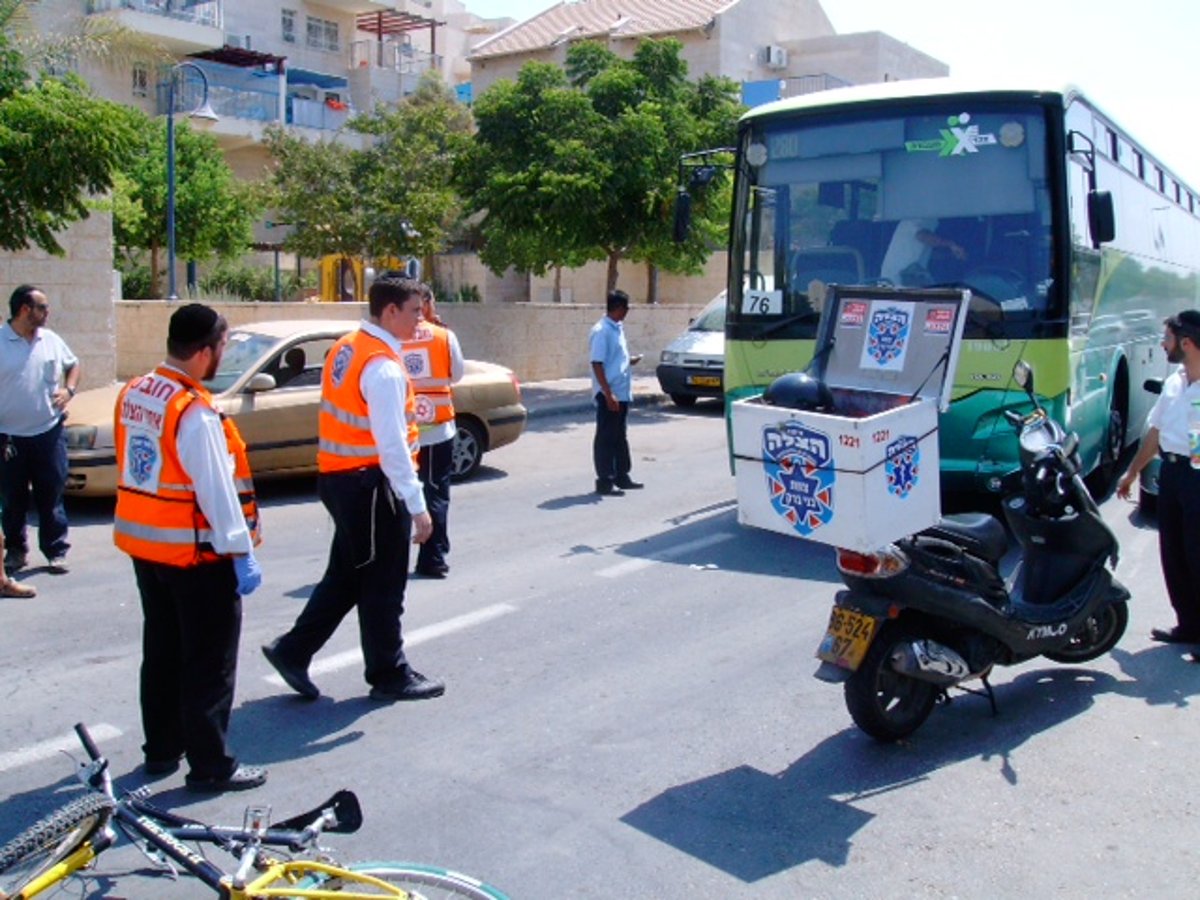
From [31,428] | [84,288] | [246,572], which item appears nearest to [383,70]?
[84,288]

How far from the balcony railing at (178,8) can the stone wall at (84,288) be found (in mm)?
27044

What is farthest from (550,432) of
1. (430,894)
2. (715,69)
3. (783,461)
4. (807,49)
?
(807,49)

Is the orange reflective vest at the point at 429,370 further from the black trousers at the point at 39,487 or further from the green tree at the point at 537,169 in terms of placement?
the green tree at the point at 537,169

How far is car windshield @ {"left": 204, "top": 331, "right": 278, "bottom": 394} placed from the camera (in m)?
10.6

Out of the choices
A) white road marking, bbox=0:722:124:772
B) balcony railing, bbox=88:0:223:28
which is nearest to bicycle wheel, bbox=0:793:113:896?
white road marking, bbox=0:722:124:772

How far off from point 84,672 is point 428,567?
2444mm

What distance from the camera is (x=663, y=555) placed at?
887cm

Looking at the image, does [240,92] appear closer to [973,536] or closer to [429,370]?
[429,370]

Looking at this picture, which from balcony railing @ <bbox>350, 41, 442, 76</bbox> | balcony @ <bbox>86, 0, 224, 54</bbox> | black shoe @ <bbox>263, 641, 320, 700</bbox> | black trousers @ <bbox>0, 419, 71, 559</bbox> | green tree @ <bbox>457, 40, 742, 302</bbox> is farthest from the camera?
balcony railing @ <bbox>350, 41, 442, 76</bbox>

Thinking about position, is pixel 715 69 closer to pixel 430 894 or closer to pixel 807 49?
pixel 807 49

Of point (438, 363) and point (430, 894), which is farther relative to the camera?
point (438, 363)

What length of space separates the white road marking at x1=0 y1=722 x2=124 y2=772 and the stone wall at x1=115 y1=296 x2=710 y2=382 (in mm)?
12135

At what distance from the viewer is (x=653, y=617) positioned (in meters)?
7.29

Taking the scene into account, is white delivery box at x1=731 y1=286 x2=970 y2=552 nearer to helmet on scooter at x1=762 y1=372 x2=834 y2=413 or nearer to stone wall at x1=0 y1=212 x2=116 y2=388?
helmet on scooter at x1=762 y1=372 x2=834 y2=413
